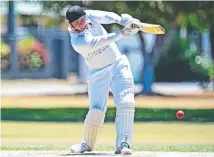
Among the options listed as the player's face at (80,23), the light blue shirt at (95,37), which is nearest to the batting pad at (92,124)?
the light blue shirt at (95,37)

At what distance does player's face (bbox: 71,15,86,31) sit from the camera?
9773 millimetres

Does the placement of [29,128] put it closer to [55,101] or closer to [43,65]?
[55,101]

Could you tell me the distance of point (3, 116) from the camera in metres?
20.9

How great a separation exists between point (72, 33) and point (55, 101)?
718 inches

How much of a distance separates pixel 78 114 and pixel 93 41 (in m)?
11.6

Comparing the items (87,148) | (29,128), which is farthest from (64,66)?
(87,148)

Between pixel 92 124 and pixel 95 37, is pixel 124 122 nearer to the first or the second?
pixel 92 124

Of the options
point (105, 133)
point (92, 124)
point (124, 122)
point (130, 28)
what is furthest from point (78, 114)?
point (130, 28)

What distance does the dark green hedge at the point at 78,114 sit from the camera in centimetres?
1983

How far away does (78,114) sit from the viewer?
21.2 meters

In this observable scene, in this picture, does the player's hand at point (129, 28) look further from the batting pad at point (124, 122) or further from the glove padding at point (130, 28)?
the batting pad at point (124, 122)

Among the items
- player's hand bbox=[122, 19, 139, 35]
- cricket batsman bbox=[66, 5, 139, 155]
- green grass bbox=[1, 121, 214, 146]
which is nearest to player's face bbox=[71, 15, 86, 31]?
cricket batsman bbox=[66, 5, 139, 155]

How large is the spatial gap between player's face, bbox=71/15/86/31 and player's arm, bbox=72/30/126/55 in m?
0.10

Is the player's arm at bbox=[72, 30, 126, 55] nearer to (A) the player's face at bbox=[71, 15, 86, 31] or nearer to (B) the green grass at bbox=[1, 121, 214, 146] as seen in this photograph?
(A) the player's face at bbox=[71, 15, 86, 31]
